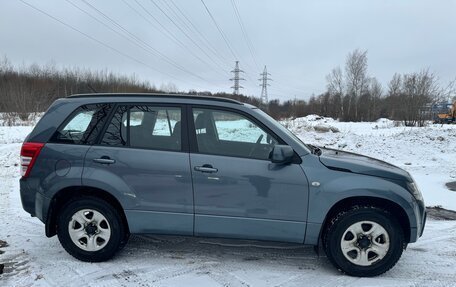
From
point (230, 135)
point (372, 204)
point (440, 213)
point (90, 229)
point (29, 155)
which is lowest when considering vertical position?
point (440, 213)

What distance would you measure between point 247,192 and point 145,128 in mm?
1393

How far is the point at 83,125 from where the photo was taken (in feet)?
13.3

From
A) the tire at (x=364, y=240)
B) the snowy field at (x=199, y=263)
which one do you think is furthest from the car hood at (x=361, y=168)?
the snowy field at (x=199, y=263)

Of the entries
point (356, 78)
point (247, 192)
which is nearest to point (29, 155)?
point (247, 192)

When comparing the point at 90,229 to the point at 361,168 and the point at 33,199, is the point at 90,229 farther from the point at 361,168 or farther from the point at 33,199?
the point at 361,168

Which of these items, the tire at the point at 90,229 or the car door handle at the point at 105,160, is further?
the tire at the point at 90,229

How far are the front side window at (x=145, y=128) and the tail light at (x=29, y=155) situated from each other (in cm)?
77

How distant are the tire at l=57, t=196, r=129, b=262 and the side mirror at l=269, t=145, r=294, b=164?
192 cm

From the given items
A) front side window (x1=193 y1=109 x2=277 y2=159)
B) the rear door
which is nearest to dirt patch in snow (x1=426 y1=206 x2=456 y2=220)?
front side window (x1=193 y1=109 x2=277 y2=159)

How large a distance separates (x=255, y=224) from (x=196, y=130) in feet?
4.07

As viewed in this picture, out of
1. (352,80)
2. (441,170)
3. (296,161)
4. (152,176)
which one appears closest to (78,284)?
(152,176)

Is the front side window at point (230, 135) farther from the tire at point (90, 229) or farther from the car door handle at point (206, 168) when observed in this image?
the tire at point (90, 229)

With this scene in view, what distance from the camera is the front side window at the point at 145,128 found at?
155 inches

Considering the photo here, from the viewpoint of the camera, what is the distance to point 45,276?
3.67m
